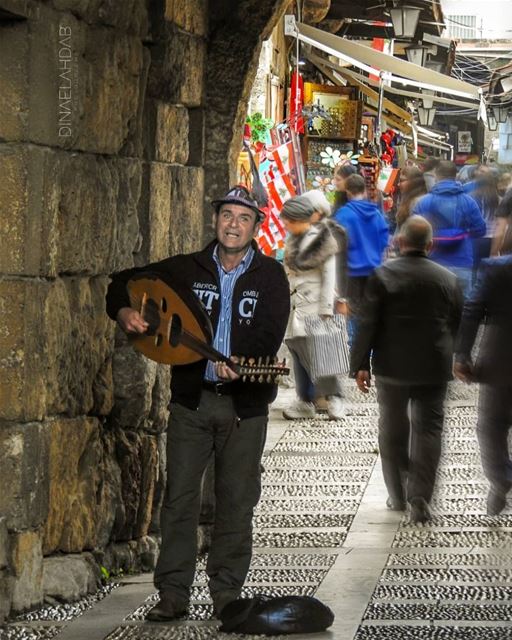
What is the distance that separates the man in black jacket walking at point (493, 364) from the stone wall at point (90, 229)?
1.56m

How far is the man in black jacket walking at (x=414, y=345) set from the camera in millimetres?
9531

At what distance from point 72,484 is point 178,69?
7.64ft

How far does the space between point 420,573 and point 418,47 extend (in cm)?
1595

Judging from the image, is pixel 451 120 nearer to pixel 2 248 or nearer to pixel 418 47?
pixel 418 47

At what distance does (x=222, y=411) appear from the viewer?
23.0 ft

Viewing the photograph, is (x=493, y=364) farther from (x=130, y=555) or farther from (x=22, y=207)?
(x=22, y=207)

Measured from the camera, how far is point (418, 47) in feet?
75.9

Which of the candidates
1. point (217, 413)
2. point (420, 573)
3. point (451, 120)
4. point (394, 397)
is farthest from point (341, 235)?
point (451, 120)

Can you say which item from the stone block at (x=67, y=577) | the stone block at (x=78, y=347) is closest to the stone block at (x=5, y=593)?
the stone block at (x=67, y=577)

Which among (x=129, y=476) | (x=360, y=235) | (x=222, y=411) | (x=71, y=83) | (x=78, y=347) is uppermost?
(x=71, y=83)

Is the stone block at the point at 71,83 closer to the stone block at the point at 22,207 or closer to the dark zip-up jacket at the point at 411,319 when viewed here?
the stone block at the point at 22,207

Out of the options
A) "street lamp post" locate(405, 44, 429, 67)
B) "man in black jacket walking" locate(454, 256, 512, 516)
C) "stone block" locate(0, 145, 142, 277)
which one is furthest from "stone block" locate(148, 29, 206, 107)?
"street lamp post" locate(405, 44, 429, 67)

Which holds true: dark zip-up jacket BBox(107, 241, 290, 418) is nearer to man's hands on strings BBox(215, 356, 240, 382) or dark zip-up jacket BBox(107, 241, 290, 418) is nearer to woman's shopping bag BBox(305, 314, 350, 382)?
man's hands on strings BBox(215, 356, 240, 382)

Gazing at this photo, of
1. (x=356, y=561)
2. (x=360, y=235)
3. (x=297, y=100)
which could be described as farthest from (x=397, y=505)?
(x=297, y=100)
